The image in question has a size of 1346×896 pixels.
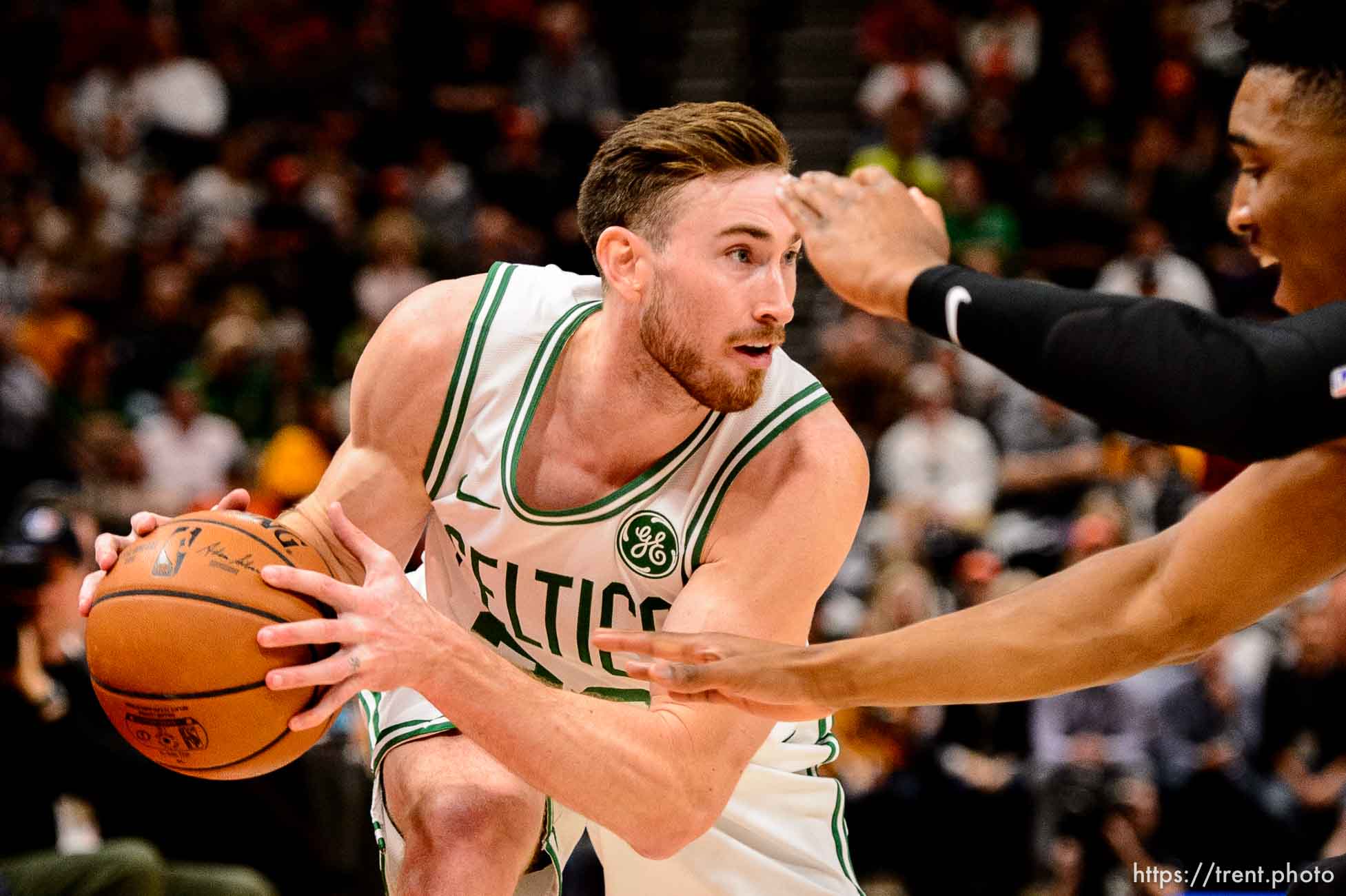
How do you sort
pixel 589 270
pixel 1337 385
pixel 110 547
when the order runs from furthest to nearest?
pixel 589 270 → pixel 110 547 → pixel 1337 385

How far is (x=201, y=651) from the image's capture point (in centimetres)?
303

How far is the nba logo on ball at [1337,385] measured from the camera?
7.63 feet

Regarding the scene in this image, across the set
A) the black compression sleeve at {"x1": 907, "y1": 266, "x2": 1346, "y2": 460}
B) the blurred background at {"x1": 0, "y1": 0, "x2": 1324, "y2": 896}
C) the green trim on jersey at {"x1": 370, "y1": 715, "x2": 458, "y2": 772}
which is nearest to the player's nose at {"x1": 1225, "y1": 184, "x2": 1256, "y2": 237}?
the black compression sleeve at {"x1": 907, "y1": 266, "x2": 1346, "y2": 460}

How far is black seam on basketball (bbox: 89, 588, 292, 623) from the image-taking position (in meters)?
3.04

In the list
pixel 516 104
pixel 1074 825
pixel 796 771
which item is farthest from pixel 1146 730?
pixel 516 104

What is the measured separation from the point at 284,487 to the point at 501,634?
6145mm

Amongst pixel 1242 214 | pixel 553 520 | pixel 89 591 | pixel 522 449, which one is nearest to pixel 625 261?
pixel 522 449

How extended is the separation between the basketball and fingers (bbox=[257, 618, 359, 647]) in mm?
112

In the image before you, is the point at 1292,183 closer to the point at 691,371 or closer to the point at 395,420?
the point at 691,371

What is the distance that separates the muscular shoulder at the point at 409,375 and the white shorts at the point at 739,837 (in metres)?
0.69

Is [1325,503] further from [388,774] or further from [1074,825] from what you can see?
[1074,825]

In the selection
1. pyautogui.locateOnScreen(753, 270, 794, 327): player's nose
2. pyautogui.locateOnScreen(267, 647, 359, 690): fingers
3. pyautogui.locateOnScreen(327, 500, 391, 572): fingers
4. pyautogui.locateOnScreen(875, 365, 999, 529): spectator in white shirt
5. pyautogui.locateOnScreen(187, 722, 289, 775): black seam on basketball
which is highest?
pyautogui.locateOnScreen(753, 270, 794, 327): player's nose

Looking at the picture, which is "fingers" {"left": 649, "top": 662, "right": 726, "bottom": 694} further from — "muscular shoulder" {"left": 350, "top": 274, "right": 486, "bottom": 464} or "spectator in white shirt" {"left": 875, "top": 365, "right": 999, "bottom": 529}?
"spectator in white shirt" {"left": 875, "top": 365, "right": 999, "bottom": 529}

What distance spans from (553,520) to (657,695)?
574 mm
